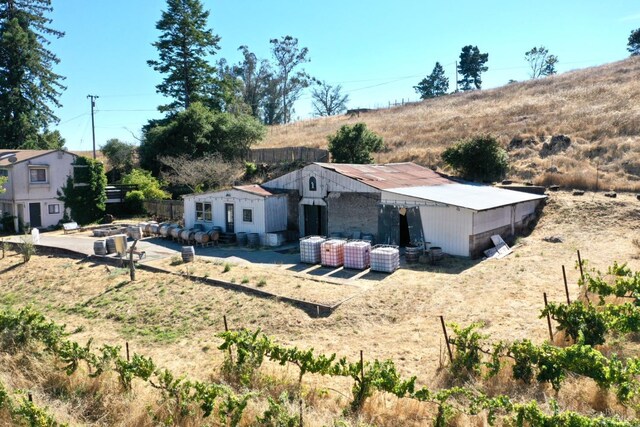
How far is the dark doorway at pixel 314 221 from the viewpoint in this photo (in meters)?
23.7

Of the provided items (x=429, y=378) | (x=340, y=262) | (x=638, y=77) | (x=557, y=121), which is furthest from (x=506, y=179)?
(x=638, y=77)

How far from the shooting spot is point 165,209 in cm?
3145

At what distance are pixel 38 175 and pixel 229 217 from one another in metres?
15.1

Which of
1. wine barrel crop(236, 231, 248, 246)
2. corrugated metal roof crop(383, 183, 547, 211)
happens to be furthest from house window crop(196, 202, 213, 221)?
corrugated metal roof crop(383, 183, 547, 211)

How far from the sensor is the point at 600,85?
50.9m

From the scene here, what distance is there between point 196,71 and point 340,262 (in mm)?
35141

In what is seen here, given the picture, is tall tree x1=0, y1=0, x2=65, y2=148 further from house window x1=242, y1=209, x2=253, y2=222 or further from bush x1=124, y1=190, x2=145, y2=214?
house window x1=242, y1=209, x2=253, y2=222

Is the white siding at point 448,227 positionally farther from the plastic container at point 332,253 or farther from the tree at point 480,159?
the tree at point 480,159

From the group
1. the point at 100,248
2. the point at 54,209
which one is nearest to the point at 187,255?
the point at 100,248

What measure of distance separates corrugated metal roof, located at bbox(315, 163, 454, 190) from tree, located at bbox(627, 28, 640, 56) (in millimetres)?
63993

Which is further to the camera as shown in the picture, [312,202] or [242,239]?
[312,202]

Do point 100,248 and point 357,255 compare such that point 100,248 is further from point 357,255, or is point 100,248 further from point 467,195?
point 467,195

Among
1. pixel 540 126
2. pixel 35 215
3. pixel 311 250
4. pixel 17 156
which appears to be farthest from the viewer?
pixel 540 126

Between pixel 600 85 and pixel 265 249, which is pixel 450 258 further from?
pixel 600 85
